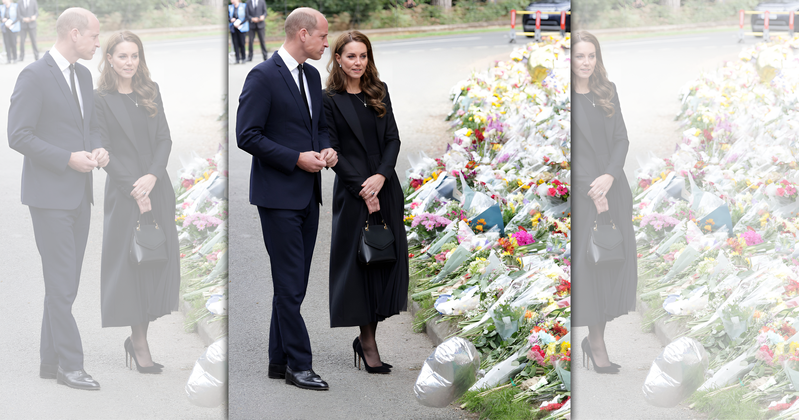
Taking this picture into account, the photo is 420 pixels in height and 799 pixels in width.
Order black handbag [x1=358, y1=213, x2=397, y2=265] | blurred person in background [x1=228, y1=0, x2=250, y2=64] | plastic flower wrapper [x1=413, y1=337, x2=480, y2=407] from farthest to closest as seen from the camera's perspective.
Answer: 1. blurred person in background [x1=228, y1=0, x2=250, y2=64]
2. black handbag [x1=358, y1=213, x2=397, y2=265]
3. plastic flower wrapper [x1=413, y1=337, x2=480, y2=407]

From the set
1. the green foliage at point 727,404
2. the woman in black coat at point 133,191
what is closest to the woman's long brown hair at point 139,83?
the woman in black coat at point 133,191

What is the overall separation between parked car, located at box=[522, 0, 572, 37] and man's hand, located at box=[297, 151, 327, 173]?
24.2 ft

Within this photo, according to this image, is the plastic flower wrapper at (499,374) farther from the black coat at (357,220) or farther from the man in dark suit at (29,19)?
the man in dark suit at (29,19)

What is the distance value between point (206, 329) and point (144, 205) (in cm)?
43

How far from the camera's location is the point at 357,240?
346 centimetres

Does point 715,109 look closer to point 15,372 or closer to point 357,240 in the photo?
point 357,240

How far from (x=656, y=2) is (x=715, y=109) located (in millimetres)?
883

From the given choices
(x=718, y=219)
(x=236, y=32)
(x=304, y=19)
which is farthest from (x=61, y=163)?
(x=236, y=32)

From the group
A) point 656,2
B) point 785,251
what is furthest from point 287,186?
point 785,251

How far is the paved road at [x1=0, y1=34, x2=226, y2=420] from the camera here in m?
2.49

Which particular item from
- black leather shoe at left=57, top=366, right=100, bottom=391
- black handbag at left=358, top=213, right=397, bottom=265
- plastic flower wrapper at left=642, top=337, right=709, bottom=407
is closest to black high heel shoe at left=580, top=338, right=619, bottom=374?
plastic flower wrapper at left=642, top=337, right=709, bottom=407

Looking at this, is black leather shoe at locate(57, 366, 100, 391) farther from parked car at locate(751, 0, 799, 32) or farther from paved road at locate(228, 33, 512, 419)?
parked car at locate(751, 0, 799, 32)

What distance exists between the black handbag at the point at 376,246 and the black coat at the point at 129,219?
975 mm

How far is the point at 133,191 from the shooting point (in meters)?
2.53
